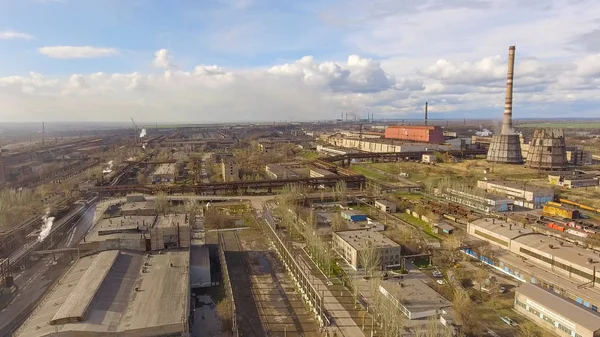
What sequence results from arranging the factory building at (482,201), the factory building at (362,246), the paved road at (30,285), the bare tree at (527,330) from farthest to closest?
the factory building at (482,201) → the factory building at (362,246) → the paved road at (30,285) → the bare tree at (527,330)

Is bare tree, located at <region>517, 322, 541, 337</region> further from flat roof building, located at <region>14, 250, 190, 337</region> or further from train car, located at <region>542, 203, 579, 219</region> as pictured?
train car, located at <region>542, 203, 579, 219</region>

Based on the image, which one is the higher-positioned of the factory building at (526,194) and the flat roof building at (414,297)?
the factory building at (526,194)

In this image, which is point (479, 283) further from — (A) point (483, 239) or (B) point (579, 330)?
(A) point (483, 239)

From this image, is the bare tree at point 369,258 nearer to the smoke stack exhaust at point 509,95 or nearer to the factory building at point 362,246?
the factory building at point 362,246

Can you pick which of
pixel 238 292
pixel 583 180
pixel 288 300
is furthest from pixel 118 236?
pixel 583 180

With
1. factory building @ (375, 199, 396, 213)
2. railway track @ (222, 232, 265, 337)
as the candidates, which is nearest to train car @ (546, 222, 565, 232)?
factory building @ (375, 199, 396, 213)

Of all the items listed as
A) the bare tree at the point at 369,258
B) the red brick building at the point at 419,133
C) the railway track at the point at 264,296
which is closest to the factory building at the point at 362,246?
the bare tree at the point at 369,258
